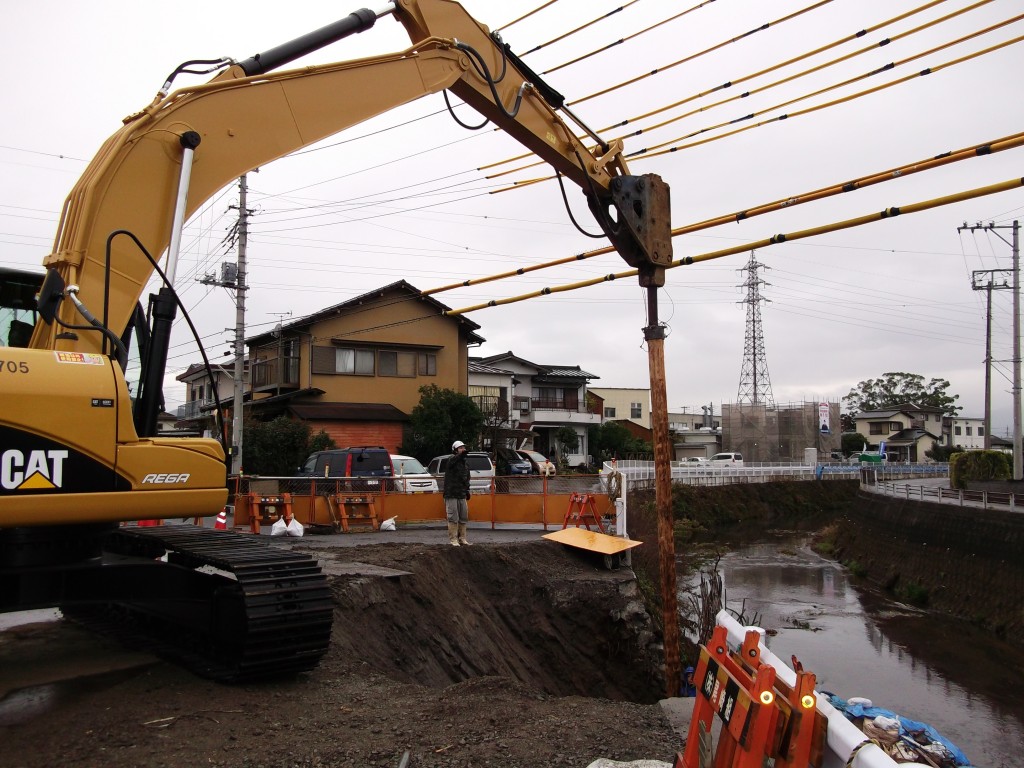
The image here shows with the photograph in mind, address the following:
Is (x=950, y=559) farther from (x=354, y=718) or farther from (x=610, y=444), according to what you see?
(x=610, y=444)

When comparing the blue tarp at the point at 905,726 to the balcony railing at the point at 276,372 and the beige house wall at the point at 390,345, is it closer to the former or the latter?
the beige house wall at the point at 390,345

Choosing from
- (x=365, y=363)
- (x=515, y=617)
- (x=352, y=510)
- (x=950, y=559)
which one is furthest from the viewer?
(x=365, y=363)

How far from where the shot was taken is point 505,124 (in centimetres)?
766

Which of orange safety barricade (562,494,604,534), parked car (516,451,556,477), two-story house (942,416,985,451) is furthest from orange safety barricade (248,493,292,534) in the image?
two-story house (942,416,985,451)

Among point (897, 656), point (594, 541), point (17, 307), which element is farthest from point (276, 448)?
point (17, 307)

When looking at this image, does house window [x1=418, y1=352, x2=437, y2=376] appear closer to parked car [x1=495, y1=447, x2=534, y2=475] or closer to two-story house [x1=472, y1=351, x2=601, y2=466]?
parked car [x1=495, y1=447, x2=534, y2=475]

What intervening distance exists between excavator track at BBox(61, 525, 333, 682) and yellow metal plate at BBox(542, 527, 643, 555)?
23.7ft

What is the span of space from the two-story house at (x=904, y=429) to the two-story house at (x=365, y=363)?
55304mm

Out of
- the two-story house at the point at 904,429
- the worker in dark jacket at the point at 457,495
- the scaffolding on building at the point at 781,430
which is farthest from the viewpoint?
the two-story house at the point at 904,429

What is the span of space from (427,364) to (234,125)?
2799 cm

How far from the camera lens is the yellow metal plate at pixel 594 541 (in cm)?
1264

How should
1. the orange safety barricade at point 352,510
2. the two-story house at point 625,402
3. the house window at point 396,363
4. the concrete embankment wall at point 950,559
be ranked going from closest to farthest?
1. the orange safety barricade at point 352,510
2. the concrete embankment wall at point 950,559
3. the house window at point 396,363
4. the two-story house at point 625,402

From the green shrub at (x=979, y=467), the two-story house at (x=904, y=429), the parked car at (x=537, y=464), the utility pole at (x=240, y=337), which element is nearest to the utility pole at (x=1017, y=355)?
the green shrub at (x=979, y=467)

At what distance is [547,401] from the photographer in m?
47.3
